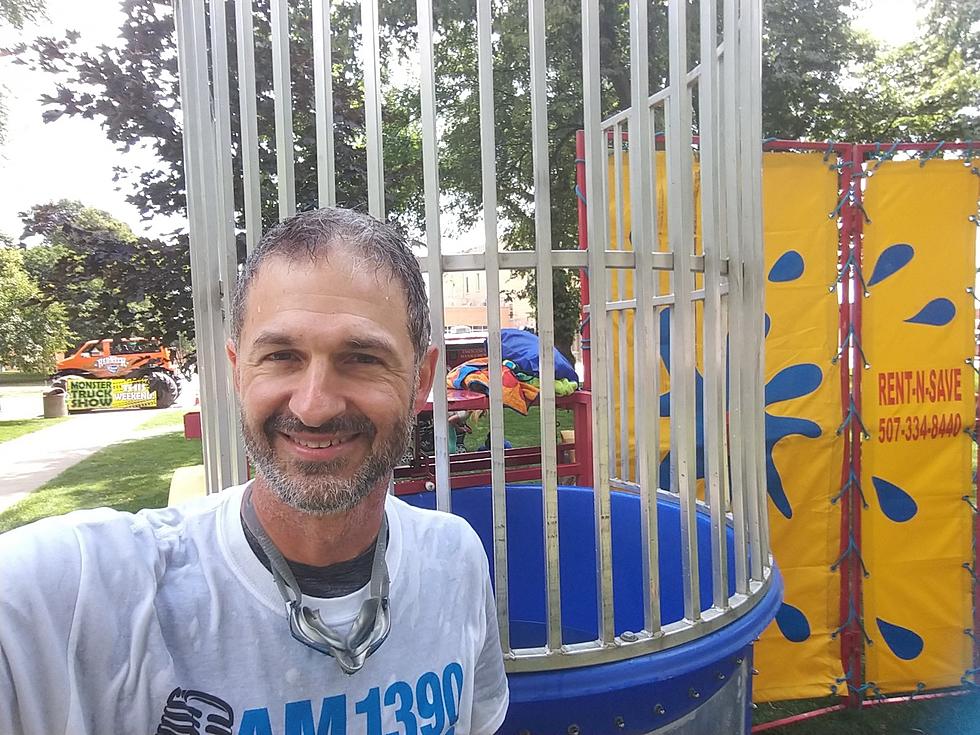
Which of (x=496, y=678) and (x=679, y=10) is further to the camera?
(x=679, y=10)

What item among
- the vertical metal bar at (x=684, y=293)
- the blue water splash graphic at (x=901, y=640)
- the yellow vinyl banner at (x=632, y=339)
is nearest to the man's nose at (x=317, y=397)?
the vertical metal bar at (x=684, y=293)

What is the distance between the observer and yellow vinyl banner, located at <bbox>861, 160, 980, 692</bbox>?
3.66 metres

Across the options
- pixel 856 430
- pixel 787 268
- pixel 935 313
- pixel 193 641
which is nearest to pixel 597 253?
pixel 193 641

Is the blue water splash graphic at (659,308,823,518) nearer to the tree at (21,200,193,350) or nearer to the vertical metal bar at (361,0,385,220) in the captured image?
the vertical metal bar at (361,0,385,220)

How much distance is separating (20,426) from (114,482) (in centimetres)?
812

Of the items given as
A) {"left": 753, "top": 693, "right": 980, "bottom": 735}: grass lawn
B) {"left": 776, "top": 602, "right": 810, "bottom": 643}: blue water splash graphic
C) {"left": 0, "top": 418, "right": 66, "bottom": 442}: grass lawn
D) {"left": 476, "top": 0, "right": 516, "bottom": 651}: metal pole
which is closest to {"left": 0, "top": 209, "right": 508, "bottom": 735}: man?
{"left": 476, "top": 0, "right": 516, "bottom": 651}: metal pole

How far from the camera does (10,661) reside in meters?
0.92

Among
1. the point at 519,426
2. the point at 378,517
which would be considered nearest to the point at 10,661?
the point at 378,517

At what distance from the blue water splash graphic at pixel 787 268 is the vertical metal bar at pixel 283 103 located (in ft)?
8.71

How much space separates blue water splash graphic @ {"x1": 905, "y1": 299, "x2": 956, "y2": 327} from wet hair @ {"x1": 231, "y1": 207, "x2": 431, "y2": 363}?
333 centimetres

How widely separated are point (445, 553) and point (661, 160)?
2848 millimetres

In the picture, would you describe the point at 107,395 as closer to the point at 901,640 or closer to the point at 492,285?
the point at 901,640

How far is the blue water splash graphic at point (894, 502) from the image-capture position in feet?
12.3

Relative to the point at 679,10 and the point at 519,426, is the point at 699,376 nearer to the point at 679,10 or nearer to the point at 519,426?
the point at 679,10
